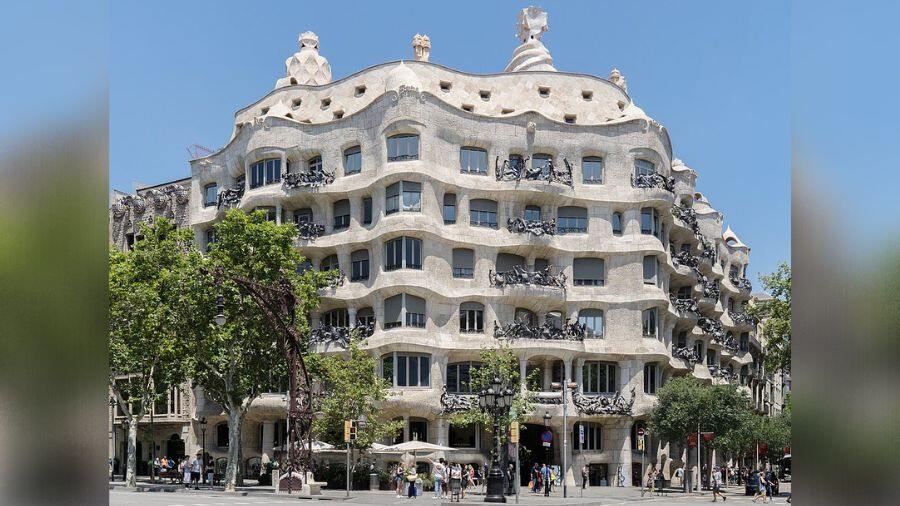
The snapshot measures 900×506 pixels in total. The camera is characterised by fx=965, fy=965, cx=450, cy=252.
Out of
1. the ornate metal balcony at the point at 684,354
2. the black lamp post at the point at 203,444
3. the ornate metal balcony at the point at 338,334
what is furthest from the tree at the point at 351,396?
the ornate metal balcony at the point at 684,354

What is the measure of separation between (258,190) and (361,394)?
18183 mm

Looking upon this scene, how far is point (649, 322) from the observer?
62469mm

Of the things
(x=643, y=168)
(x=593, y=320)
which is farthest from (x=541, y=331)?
(x=643, y=168)

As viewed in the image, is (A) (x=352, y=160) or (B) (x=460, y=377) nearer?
(B) (x=460, y=377)

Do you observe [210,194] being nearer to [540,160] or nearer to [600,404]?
[540,160]

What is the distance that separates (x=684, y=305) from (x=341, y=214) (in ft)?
86.4

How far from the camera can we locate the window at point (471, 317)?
59094 mm

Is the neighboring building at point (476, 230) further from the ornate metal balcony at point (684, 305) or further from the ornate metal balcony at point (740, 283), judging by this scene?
the ornate metal balcony at point (740, 283)

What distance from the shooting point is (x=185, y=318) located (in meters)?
51.2

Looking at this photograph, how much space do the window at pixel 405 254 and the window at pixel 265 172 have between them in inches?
409

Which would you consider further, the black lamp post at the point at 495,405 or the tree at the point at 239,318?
the tree at the point at 239,318

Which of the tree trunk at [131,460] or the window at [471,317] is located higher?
the window at [471,317]
